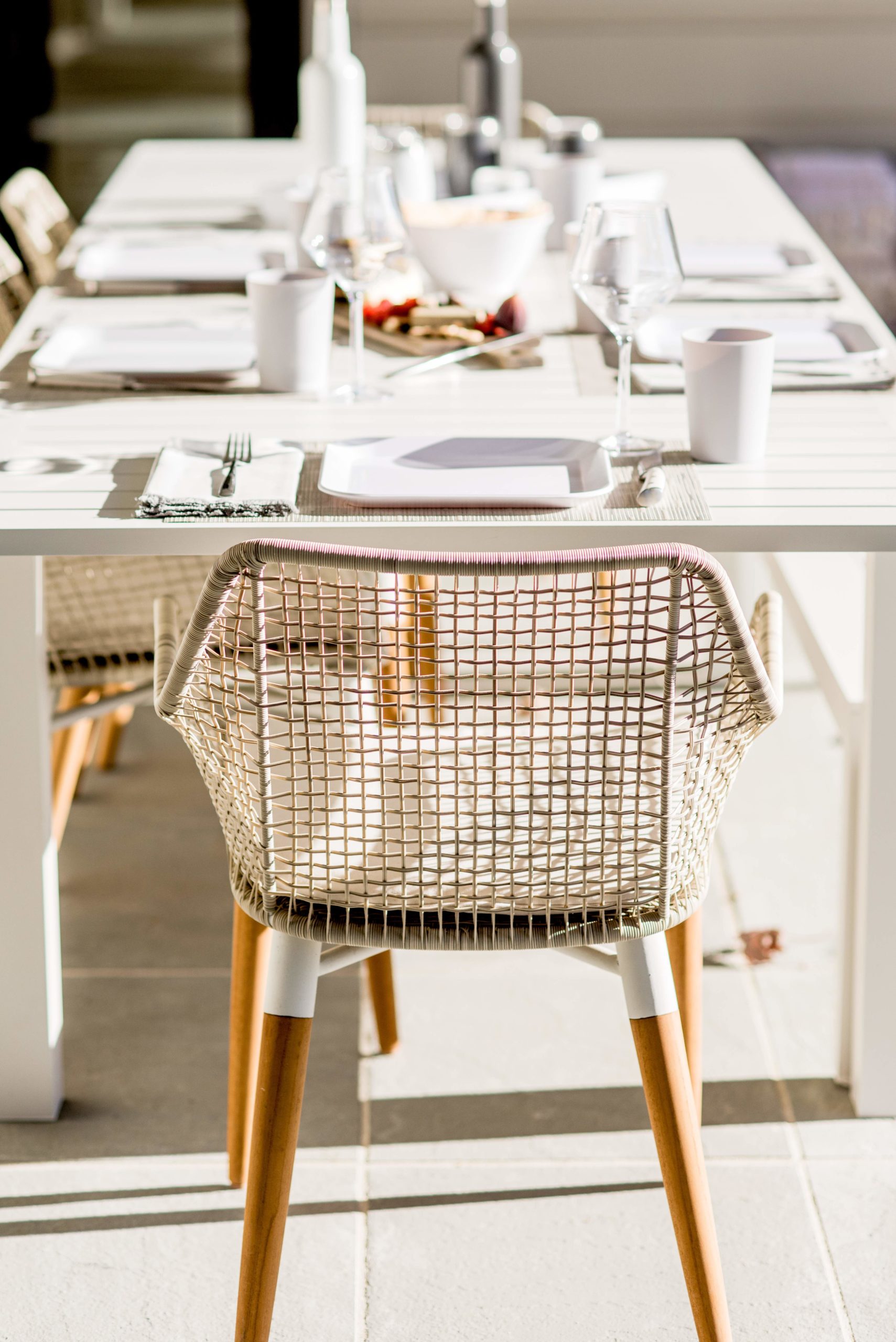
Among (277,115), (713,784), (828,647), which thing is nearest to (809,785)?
(828,647)

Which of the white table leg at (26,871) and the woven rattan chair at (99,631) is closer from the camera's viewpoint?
the white table leg at (26,871)

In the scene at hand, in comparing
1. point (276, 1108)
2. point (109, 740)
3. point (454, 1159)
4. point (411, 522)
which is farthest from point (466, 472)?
point (109, 740)

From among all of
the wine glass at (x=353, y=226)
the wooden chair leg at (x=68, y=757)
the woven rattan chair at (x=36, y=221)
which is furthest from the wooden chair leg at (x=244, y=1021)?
the woven rattan chair at (x=36, y=221)

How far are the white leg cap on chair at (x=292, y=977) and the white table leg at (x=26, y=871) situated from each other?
380 mm

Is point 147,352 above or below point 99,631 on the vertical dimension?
above

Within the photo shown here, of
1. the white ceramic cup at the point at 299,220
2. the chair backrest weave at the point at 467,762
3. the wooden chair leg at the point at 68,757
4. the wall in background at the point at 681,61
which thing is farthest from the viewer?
the wall in background at the point at 681,61

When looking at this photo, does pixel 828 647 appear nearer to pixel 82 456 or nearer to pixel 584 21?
pixel 82 456

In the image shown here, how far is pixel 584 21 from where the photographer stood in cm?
476

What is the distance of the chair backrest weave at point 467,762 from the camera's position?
43.2 inches

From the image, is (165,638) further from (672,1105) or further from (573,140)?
(573,140)

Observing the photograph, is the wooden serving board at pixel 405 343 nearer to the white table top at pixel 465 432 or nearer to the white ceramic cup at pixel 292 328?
the white table top at pixel 465 432

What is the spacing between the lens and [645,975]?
4.21 feet

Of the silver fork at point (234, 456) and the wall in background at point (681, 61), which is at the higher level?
the silver fork at point (234, 456)

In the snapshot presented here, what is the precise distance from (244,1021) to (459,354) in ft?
2.50
